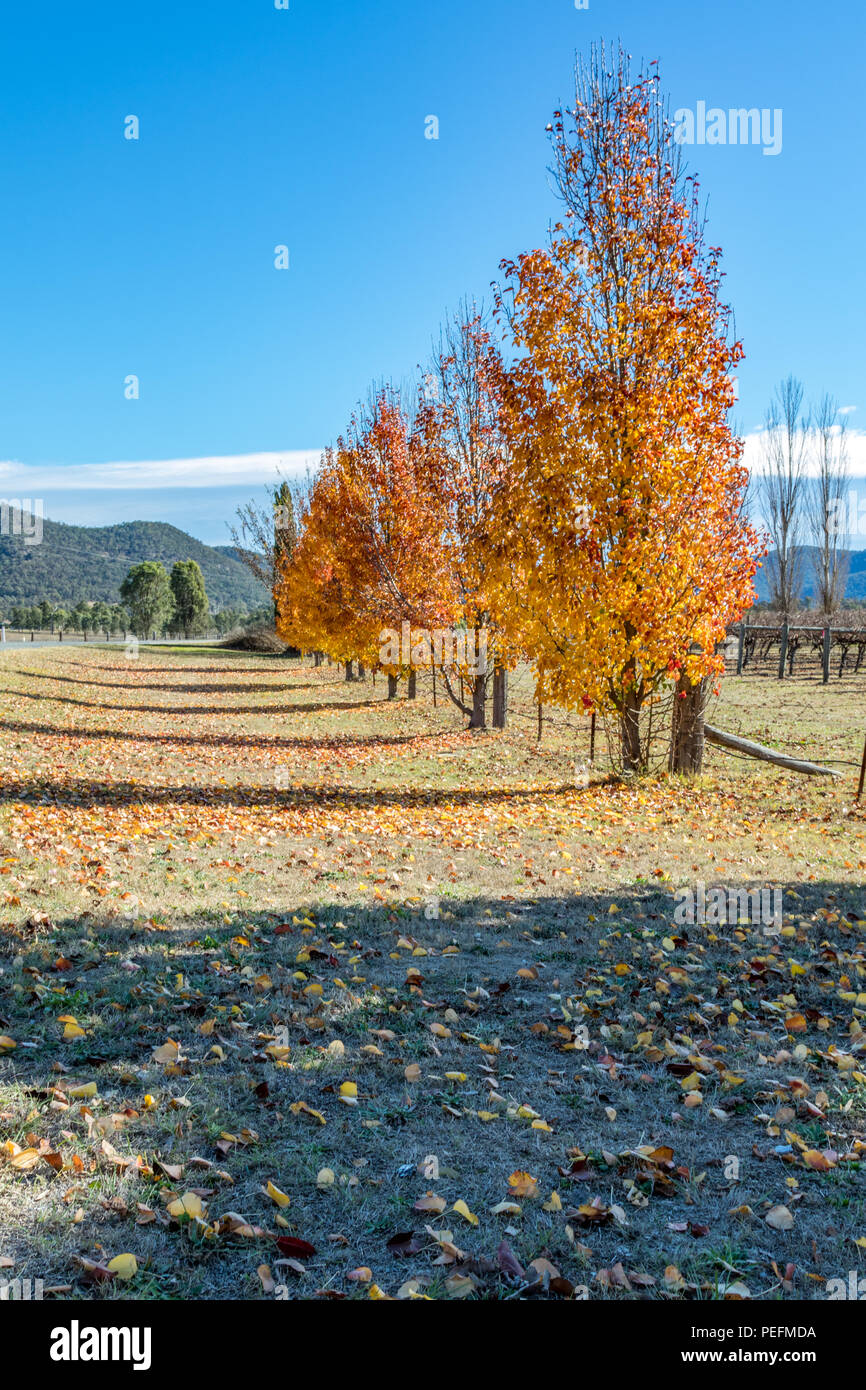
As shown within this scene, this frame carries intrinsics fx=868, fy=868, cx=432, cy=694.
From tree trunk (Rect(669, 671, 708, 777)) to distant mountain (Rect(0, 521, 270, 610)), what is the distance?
363 ft

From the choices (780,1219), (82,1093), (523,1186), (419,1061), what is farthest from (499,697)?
(780,1219)

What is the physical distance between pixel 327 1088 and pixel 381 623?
18110mm

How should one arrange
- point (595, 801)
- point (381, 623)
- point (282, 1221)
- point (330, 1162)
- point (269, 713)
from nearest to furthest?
point (282, 1221) → point (330, 1162) → point (595, 801) → point (381, 623) → point (269, 713)

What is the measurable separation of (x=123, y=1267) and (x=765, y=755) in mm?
13080

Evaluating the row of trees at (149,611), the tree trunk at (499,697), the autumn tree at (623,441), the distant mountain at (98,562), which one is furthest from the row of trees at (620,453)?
the distant mountain at (98,562)

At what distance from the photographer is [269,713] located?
2336 centimetres

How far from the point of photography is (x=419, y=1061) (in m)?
4.28

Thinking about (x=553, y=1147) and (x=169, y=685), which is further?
(x=169, y=685)

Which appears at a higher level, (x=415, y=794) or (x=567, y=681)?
(x=567, y=681)

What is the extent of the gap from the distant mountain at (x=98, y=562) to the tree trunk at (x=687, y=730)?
11059 centimetres

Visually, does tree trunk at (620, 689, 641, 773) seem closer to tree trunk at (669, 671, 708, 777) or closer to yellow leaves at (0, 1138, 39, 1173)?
tree trunk at (669, 671, 708, 777)

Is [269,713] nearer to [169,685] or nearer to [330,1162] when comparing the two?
[169,685]

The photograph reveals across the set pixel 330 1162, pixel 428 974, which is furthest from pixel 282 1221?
pixel 428 974
